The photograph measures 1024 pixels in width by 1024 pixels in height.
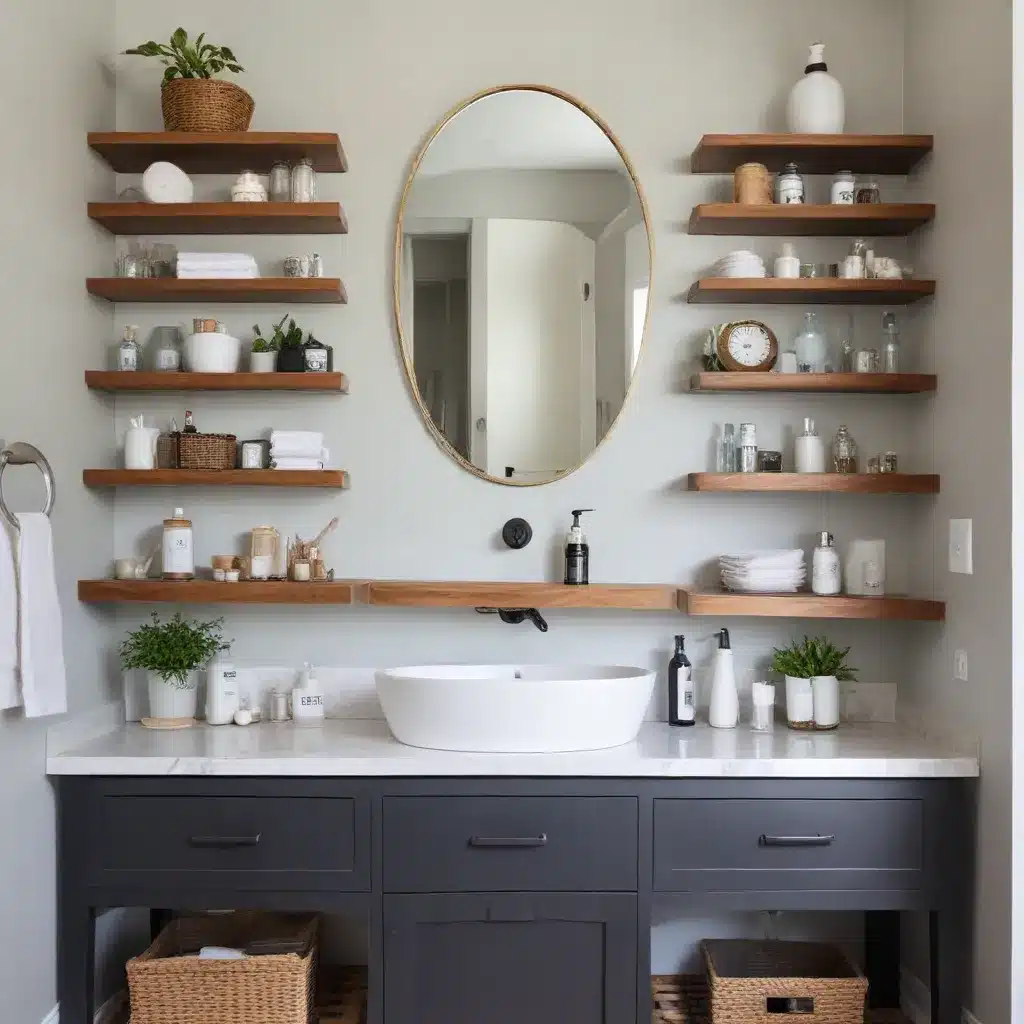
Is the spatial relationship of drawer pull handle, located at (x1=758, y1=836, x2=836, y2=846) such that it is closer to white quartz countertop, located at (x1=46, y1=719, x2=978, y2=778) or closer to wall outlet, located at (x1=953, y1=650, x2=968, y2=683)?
white quartz countertop, located at (x1=46, y1=719, x2=978, y2=778)

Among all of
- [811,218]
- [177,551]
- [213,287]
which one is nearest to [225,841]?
[177,551]

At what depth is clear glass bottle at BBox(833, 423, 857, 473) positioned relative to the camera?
2920 millimetres

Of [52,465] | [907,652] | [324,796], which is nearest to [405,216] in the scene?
[52,465]

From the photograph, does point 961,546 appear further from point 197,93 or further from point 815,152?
point 197,93

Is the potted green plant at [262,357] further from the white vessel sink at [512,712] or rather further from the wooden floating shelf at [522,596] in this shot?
the white vessel sink at [512,712]

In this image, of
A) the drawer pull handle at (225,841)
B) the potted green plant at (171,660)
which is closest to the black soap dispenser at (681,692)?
the drawer pull handle at (225,841)

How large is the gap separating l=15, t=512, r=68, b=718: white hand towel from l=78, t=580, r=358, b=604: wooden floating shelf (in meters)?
0.36

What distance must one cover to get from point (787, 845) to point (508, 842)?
0.64m

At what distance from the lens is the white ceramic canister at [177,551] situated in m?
2.88

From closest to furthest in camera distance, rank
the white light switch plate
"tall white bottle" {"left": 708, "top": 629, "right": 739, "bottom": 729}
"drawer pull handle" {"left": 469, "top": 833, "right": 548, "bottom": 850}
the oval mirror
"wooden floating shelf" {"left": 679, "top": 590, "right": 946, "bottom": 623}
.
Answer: "drawer pull handle" {"left": 469, "top": 833, "right": 548, "bottom": 850} < the white light switch plate < "wooden floating shelf" {"left": 679, "top": 590, "right": 946, "bottom": 623} < "tall white bottle" {"left": 708, "top": 629, "right": 739, "bottom": 729} < the oval mirror

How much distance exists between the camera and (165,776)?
2480mm

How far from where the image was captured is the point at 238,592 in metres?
2.80

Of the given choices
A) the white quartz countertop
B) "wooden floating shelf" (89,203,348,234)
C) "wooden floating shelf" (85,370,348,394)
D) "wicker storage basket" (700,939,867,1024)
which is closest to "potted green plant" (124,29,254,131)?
"wooden floating shelf" (89,203,348,234)

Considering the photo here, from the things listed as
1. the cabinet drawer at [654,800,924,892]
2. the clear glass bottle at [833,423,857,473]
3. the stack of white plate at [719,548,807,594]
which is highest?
the clear glass bottle at [833,423,857,473]
